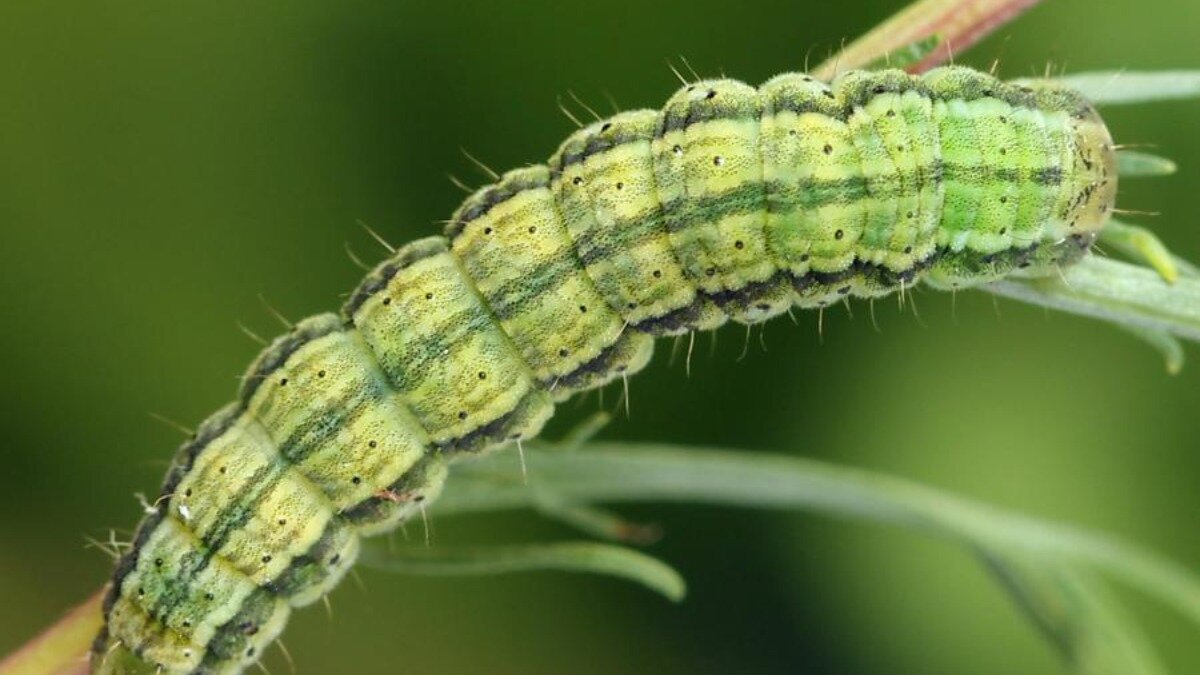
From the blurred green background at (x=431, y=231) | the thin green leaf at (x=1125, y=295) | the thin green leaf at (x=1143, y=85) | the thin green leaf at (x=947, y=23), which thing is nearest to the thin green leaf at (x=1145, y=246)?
the thin green leaf at (x=1125, y=295)

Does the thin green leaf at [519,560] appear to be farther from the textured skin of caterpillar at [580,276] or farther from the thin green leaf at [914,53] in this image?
the thin green leaf at [914,53]

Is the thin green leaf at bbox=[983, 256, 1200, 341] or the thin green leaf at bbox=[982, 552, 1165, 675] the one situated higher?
the thin green leaf at bbox=[983, 256, 1200, 341]

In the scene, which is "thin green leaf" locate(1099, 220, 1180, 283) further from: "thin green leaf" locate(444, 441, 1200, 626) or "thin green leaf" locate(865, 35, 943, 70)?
"thin green leaf" locate(444, 441, 1200, 626)

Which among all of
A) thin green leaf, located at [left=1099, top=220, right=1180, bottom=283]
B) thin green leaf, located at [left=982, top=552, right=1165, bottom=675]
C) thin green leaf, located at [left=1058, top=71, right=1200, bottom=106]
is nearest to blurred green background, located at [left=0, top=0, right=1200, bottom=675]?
thin green leaf, located at [left=982, top=552, right=1165, bottom=675]

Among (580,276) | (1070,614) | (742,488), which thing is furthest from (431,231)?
(1070,614)

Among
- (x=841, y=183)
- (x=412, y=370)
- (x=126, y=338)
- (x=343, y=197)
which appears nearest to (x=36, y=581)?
(x=126, y=338)

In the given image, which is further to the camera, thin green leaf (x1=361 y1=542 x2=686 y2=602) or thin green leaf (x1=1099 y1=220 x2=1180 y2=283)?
thin green leaf (x1=361 y1=542 x2=686 y2=602)

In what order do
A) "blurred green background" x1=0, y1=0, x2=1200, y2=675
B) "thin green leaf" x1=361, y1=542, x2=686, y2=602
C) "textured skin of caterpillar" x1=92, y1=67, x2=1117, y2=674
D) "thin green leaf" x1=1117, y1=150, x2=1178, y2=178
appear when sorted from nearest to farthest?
"thin green leaf" x1=1117, y1=150, x2=1178, y2=178 < "textured skin of caterpillar" x1=92, y1=67, x2=1117, y2=674 < "thin green leaf" x1=361, y1=542, x2=686, y2=602 < "blurred green background" x1=0, y1=0, x2=1200, y2=675
